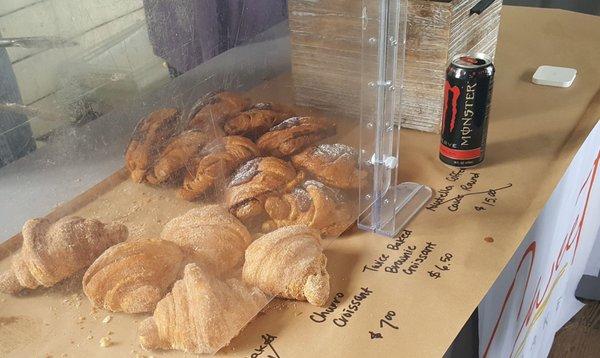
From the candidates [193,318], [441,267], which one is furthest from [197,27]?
[441,267]

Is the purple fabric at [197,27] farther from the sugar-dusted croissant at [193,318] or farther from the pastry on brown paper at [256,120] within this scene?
the sugar-dusted croissant at [193,318]

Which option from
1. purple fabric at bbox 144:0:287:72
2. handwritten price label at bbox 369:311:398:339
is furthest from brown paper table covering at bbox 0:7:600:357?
purple fabric at bbox 144:0:287:72

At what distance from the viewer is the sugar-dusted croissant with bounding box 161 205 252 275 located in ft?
2.23

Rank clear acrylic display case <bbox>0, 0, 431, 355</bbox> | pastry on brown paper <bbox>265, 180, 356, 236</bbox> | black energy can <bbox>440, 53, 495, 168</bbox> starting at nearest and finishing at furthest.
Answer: clear acrylic display case <bbox>0, 0, 431, 355</bbox>
pastry on brown paper <bbox>265, 180, 356, 236</bbox>
black energy can <bbox>440, 53, 495, 168</bbox>

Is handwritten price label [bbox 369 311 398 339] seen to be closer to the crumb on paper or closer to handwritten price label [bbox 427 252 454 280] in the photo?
handwritten price label [bbox 427 252 454 280]

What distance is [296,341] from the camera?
67 cm

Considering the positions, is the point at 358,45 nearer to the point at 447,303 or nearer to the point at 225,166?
the point at 225,166

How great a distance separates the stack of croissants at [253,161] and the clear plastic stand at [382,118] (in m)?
0.02

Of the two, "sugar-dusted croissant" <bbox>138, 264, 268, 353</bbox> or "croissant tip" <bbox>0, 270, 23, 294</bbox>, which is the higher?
"croissant tip" <bbox>0, 270, 23, 294</bbox>

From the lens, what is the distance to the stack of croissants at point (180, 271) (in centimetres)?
63

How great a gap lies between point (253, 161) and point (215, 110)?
98 millimetres

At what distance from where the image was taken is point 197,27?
0.65 m

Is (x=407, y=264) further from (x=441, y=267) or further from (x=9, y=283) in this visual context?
(x=9, y=283)

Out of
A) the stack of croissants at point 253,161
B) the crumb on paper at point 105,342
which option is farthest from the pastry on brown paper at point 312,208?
the crumb on paper at point 105,342
